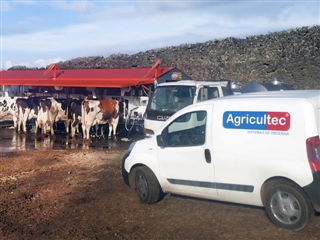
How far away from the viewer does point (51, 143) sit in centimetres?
1705

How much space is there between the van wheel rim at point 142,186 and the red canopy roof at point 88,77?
995cm

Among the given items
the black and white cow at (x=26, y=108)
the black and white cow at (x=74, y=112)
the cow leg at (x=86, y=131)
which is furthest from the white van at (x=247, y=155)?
the black and white cow at (x=26, y=108)

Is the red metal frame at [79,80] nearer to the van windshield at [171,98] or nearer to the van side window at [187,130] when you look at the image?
the van windshield at [171,98]

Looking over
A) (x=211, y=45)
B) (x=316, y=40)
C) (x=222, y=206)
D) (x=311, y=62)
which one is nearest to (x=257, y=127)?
(x=222, y=206)

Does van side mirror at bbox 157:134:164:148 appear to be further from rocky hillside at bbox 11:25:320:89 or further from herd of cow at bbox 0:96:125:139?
rocky hillside at bbox 11:25:320:89

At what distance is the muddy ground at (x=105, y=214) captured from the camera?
654 cm

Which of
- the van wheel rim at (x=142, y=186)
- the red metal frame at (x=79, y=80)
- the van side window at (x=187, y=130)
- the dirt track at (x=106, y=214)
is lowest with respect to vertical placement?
the dirt track at (x=106, y=214)

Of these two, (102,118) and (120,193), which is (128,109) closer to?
(102,118)

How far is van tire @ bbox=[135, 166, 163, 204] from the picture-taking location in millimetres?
7980

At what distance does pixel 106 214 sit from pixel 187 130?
1.97m

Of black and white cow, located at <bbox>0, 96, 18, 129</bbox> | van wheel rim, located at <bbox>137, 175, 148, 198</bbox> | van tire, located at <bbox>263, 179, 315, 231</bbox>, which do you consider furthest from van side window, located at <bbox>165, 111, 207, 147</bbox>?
black and white cow, located at <bbox>0, 96, 18, 129</bbox>

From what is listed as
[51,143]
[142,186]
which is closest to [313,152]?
[142,186]

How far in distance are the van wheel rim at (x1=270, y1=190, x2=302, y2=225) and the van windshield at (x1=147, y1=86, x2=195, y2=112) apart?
20.9ft

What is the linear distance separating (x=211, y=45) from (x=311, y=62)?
857cm
